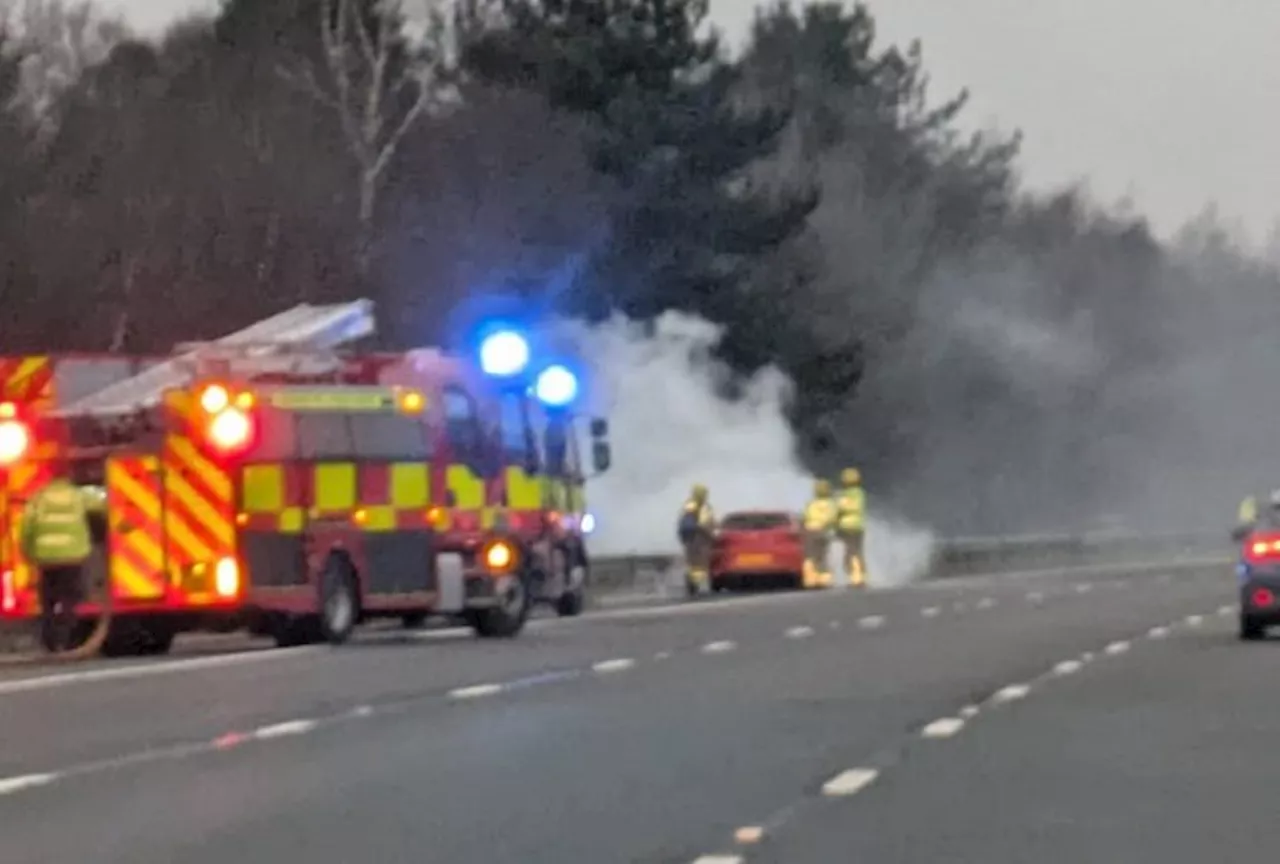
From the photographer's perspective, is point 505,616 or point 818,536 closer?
point 505,616

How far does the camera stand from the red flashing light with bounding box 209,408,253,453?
2955cm

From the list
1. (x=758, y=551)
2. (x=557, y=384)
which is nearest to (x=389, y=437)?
(x=557, y=384)

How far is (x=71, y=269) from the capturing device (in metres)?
45.7

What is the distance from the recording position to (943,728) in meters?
19.3

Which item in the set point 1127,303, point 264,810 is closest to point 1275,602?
point 264,810

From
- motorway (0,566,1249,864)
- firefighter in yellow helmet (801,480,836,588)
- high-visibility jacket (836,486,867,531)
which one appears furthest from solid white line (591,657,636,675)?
firefighter in yellow helmet (801,480,836,588)

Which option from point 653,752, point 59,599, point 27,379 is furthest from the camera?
point 27,379

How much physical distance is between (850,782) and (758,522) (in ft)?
114

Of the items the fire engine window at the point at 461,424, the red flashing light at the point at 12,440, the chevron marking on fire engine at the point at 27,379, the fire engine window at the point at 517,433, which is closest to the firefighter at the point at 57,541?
the red flashing light at the point at 12,440

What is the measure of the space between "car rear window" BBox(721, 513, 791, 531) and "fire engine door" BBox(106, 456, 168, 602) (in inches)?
853

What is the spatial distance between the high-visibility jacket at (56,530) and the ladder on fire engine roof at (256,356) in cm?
144

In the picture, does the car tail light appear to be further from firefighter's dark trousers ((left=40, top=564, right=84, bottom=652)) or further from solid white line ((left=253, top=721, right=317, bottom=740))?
solid white line ((left=253, top=721, right=317, bottom=740))

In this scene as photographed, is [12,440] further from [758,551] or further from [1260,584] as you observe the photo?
[758,551]

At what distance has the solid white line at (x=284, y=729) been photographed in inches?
749
